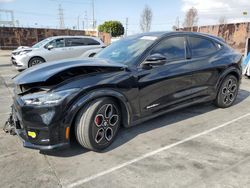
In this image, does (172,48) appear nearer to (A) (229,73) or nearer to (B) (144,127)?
(B) (144,127)

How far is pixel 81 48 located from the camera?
1127cm

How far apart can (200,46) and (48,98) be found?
307 cm

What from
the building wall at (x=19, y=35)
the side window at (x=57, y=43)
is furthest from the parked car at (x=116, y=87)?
the building wall at (x=19, y=35)

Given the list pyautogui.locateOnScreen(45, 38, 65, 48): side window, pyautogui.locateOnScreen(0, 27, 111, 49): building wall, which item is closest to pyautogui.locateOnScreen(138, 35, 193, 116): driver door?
pyautogui.locateOnScreen(45, 38, 65, 48): side window

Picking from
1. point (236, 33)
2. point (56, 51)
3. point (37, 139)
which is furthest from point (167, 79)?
point (236, 33)

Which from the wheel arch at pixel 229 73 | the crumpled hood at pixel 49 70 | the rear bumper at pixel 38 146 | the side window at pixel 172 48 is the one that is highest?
the side window at pixel 172 48

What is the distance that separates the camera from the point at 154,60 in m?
3.47

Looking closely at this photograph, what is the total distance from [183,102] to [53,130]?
7.78ft

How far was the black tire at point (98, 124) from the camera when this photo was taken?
2.93m

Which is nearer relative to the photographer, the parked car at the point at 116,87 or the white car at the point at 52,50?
the parked car at the point at 116,87

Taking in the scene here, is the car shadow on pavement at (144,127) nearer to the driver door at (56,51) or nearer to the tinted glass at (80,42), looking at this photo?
the driver door at (56,51)

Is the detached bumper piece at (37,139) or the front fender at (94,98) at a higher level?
the front fender at (94,98)

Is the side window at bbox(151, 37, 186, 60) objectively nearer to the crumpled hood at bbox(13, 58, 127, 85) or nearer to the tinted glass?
the crumpled hood at bbox(13, 58, 127, 85)

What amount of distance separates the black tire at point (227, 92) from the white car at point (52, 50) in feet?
20.0
